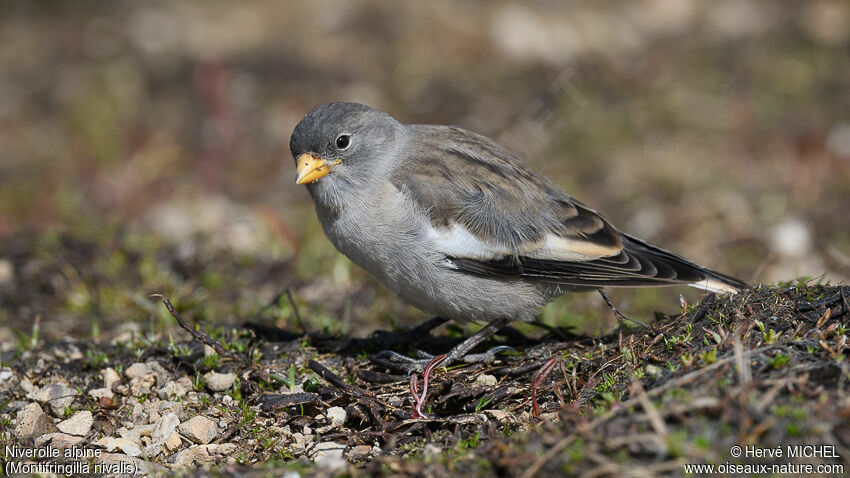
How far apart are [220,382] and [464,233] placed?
1.55 meters

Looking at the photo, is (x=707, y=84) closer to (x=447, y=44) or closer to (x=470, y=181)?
(x=447, y=44)

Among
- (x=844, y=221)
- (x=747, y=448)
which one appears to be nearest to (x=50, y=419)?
(x=747, y=448)

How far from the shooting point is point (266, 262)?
7.15 metres

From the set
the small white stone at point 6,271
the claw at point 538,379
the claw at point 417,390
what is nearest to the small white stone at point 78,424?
the claw at point 417,390

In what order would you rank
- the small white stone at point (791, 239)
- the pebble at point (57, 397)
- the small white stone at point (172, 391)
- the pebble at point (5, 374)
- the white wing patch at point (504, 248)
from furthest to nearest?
the small white stone at point (791, 239) → the pebble at point (5, 374) → the white wing patch at point (504, 248) → the small white stone at point (172, 391) → the pebble at point (57, 397)

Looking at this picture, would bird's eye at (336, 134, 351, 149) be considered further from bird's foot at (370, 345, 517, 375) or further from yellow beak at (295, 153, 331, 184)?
bird's foot at (370, 345, 517, 375)

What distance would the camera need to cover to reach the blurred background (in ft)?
22.1

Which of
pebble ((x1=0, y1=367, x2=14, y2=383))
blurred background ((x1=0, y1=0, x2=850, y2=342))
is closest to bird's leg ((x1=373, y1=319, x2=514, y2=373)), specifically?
blurred background ((x1=0, y1=0, x2=850, y2=342))

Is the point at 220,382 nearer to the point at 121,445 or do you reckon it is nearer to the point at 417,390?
the point at 121,445

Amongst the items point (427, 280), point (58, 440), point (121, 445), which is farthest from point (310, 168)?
point (58, 440)

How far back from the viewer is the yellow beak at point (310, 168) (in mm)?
4898

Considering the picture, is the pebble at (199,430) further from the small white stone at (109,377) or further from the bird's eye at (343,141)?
the bird's eye at (343,141)

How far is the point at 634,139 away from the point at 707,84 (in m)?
1.56

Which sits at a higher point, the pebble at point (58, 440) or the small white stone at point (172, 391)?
the small white stone at point (172, 391)
